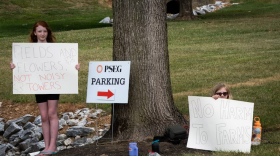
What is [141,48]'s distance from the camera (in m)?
5.60

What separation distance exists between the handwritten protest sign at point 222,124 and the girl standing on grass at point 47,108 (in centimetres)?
180

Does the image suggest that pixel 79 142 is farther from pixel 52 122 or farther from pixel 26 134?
pixel 52 122

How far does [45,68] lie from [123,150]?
155cm

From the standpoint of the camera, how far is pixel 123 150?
535 cm

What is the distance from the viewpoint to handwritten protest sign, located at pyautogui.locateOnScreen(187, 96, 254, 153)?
5.18 m

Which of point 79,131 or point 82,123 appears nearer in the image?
point 79,131

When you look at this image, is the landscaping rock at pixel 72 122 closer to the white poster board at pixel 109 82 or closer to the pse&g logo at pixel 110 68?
the white poster board at pixel 109 82

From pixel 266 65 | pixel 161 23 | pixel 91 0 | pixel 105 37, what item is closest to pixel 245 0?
pixel 91 0

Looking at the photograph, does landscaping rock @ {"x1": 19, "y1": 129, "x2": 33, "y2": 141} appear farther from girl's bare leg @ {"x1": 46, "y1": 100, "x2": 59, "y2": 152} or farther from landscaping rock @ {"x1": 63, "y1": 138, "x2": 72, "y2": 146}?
girl's bare leg @ {"x1": 46, "y1": 100, "x2": 59, "y2": 152}

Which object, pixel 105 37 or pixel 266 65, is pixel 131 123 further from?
pixel 105 37

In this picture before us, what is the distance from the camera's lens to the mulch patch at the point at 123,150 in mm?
5230

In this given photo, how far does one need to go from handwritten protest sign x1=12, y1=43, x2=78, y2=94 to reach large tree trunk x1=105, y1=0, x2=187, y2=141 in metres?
0.67

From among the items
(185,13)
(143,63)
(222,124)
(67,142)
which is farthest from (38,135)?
(185,13)

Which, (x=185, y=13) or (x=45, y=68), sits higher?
(x=185, y=13)
